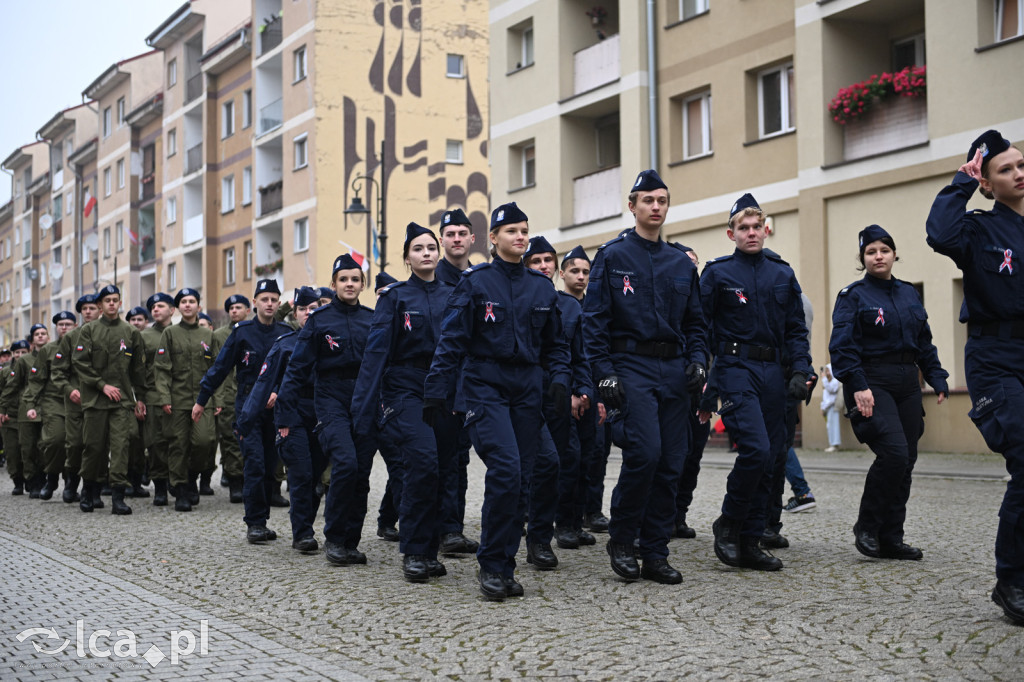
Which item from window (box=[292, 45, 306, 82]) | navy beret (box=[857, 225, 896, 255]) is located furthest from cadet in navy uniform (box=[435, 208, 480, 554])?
window (box=[292, 45, 306, 82])

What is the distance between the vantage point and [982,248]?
6.16 m

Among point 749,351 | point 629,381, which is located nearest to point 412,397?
point 629,381

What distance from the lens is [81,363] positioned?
13.1 m

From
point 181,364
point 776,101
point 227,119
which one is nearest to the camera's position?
point 181,364

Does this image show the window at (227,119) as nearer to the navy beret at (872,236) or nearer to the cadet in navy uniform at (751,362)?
the navy beret at (872,236)

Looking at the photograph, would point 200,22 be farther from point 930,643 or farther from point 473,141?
point 930,643

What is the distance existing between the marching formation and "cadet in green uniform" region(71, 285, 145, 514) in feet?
12.3

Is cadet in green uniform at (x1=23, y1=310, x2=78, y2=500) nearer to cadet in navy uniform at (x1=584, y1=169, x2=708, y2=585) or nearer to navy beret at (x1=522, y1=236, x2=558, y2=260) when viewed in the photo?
navy beret at (x1=522, y1=236, x2=558, y2=260)

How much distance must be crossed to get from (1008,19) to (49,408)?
14.5 meters

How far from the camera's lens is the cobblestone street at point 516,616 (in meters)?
5.36

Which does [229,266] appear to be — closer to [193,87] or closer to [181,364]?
[193,87]

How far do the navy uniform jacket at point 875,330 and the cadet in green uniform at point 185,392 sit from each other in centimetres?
745

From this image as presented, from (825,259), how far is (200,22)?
3648 centimetres

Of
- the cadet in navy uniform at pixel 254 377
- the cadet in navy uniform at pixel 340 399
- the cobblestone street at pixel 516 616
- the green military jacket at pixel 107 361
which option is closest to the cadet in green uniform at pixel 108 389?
the green military jacket at pixel 107 361
